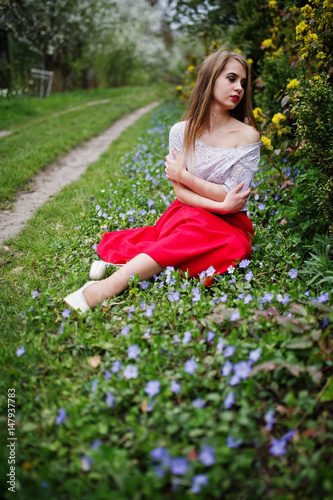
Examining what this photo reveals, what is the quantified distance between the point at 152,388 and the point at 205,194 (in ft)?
4.76

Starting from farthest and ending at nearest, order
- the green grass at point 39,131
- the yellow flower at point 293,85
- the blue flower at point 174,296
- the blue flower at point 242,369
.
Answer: the green grass at point 39,131
the yellow flower at point 293,85
the blue flower at point 174,296
the blue flower at point 242,369

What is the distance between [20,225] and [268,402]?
117 inches

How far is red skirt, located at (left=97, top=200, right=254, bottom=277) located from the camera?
2.22 meters

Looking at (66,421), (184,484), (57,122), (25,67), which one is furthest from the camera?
(25,67)

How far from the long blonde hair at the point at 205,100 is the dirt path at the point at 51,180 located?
1.94 m

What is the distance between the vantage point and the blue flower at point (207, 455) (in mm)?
1119

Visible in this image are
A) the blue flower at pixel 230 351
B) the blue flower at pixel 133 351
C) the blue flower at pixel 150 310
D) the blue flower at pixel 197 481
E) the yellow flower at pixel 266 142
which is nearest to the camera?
the blue flower at pixel 197 481

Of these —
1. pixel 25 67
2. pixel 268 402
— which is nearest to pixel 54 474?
pixel 268 402

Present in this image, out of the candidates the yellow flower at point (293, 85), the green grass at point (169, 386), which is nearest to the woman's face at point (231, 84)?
the yellow flower at point (293, 85)

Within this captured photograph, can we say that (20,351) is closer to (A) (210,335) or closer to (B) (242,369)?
(A) (210,335)

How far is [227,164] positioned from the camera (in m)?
2.42

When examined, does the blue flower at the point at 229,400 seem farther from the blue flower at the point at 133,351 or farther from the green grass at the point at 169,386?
the blue flower at the point at 133,351

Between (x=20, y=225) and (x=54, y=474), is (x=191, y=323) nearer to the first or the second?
(x=54, y=474)

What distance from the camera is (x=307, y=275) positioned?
2297 millimetres
